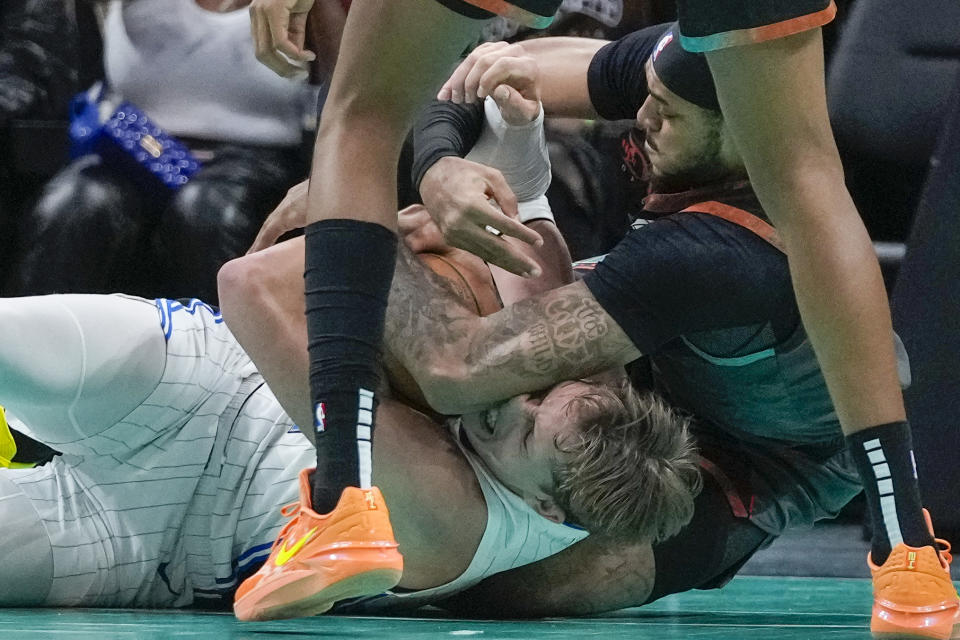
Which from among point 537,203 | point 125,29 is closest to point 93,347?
point 537,203

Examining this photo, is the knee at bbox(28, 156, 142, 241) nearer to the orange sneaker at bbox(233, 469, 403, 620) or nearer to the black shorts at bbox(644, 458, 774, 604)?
the black shorts at bbox(644, 458, 774, 604)

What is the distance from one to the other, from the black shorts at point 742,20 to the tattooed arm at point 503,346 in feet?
1.64

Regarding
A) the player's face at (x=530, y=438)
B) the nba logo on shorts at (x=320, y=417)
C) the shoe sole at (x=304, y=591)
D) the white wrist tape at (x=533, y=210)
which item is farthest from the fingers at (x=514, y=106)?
the shoe sole at (x=304, y=591)

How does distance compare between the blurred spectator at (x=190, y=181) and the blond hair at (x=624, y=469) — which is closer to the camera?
the blond hair at (x=624, y=469)

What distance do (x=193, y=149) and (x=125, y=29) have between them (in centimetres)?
40

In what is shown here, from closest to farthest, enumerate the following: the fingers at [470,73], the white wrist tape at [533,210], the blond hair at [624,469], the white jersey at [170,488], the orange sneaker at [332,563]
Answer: the orange sneaker at [332,563] < the blond hair at [624,469] < the white jersey at [170,488] < the fingers at [470,73] < the white wrist tape at [533,210]

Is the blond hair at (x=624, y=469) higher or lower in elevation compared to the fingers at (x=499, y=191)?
lower

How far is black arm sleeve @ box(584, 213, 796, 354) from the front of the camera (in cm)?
193

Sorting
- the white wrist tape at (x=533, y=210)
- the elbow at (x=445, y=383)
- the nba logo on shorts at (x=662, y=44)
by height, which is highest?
the nba logo on shorts at (x=662, y=44)

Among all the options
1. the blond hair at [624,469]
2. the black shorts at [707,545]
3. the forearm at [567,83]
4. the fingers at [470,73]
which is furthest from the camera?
the forearm at [567,83]

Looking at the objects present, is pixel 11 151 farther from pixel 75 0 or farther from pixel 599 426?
pixel 599 426

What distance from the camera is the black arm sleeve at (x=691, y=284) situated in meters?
1.93

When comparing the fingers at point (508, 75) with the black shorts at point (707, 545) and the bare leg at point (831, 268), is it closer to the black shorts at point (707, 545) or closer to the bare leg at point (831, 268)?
the bare leg at point (831, 268)

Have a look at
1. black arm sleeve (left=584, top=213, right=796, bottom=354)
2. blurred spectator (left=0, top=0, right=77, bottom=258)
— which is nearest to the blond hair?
black arm sleeve (left=584, top=213, right=796, bottom=354)
